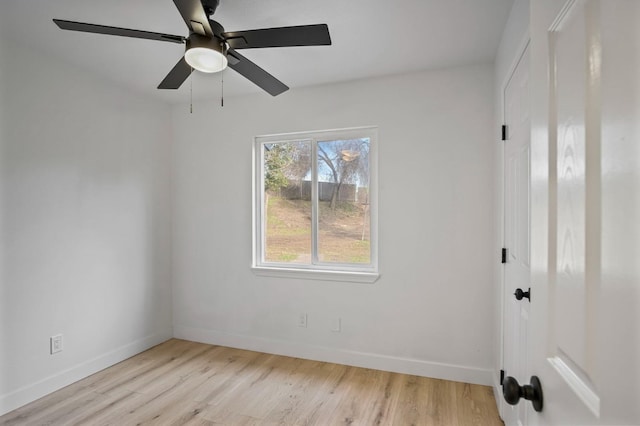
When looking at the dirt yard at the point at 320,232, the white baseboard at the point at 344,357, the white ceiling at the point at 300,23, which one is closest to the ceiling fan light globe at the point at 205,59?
the white ceiling at the point at 300,23

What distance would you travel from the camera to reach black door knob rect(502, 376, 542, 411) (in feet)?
2.29

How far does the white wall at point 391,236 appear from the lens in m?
2.61

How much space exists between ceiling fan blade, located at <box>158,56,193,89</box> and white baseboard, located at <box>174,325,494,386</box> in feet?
7.73

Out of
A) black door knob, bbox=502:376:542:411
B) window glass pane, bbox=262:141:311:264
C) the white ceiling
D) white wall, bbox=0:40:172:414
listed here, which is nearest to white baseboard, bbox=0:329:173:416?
white wall, bbox=0:40:172:414

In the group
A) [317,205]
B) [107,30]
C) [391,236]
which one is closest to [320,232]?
[317,205]

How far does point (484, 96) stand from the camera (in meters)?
2.57

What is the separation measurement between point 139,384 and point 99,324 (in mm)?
672

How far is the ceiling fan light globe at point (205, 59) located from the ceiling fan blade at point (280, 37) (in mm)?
91

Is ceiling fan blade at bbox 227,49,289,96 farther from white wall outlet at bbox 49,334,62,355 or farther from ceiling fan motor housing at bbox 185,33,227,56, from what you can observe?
white wall outlet at bbox 49,334,62,355

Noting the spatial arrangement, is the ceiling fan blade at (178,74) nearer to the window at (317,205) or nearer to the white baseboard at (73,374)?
the window at (317,205)

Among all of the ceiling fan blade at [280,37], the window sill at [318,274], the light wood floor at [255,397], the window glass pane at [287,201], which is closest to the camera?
the ceiling fan blade at [280,37]

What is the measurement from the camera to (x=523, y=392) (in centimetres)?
72

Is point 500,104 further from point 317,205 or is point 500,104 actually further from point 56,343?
point 56,343

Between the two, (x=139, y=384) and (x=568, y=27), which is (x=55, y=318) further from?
(x=568, y=27)
